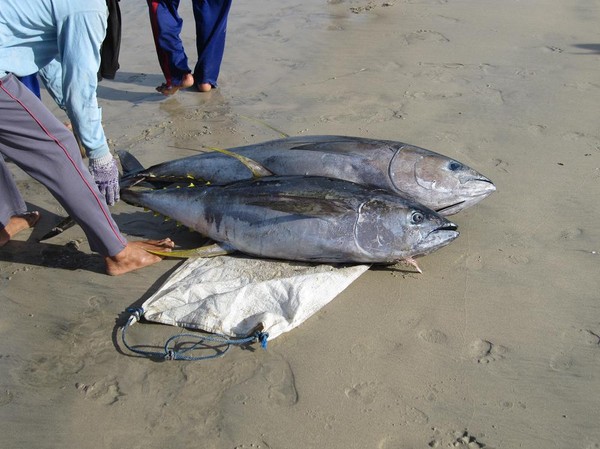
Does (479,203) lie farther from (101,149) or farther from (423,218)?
(101,149)

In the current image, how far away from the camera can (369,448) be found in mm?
2635

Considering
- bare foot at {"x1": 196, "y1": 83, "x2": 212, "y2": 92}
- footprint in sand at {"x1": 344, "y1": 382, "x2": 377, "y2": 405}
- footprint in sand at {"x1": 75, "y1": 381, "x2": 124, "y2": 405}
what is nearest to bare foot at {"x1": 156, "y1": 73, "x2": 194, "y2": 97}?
bare foot at {"x1": 196, "y1": 83, "x2": 212, "y2": 92}

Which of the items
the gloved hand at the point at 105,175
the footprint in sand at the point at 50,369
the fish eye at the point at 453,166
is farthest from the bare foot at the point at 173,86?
the footprint in sand at the point at 50,369

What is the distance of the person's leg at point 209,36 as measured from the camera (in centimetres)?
610

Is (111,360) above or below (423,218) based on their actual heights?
below

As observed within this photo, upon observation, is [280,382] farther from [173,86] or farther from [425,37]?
[425,37]

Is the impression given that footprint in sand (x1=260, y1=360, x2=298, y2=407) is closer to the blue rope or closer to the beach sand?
the beach sand

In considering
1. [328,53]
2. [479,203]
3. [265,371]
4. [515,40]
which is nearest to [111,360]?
[265,371]

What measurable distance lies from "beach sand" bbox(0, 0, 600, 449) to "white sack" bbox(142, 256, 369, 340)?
8 cm

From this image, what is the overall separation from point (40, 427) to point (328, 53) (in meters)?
5.03

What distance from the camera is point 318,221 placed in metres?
3.56

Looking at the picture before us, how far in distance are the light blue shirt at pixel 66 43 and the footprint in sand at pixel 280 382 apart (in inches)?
58.8

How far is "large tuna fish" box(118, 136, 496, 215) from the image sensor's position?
3875 mm

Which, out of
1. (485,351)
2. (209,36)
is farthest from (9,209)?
(485,351)
